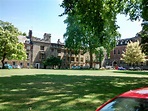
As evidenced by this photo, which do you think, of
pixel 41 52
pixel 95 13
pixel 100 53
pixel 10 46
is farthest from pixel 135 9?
pixel 41 52

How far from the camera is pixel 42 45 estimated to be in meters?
89.7

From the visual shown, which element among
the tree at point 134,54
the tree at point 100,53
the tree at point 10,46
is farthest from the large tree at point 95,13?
the tree at point 134,54

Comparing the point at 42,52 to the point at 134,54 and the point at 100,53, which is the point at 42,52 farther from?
the point at 134,54

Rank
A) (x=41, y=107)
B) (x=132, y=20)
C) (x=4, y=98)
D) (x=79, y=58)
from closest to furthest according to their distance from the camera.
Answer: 1. (x=41, y=107)
2. (x=4, y=98)
3. (x=132, y=20)
4. (x=79, y=58)

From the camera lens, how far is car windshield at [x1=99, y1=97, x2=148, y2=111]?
3.59 metres

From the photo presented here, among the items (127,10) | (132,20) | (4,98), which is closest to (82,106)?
(4,98)

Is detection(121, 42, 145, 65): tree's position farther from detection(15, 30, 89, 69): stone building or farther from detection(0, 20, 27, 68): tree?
detection(0, 20, 27, 68): tree

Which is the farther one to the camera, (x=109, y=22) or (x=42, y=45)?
(x=42, y=45)

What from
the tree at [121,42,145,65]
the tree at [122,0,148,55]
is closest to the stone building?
the tree at [121,42,145,65]

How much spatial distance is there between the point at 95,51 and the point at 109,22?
165 feet

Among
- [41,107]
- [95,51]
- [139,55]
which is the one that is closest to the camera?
[41,107]

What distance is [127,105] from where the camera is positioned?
3867 mm

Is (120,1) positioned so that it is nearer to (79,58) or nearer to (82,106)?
(82,106)

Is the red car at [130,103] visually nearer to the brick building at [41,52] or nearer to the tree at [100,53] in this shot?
the tree at [100,53]
